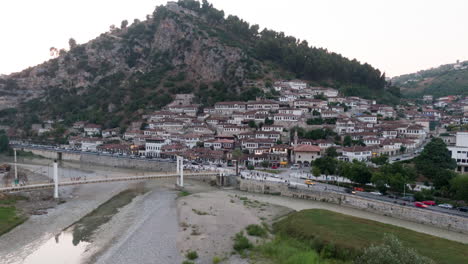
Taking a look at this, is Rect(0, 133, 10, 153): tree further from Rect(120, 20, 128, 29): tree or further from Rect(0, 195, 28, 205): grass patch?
Rect(120, 20, 128, 29): tree

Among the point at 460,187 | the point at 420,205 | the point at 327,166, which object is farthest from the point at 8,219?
the point at 460,187

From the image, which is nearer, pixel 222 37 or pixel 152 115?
pixel 152 115

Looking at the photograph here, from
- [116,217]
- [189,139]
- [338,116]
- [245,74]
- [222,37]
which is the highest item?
[222,37]

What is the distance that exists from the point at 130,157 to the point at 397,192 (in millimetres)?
40510

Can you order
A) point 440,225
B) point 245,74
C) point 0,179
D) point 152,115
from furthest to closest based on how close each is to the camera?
point 245,74, point 152,115, point 0,179, point 440,225

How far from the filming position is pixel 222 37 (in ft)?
327

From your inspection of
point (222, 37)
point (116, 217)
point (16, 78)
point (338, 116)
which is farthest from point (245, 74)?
point (16, 78)

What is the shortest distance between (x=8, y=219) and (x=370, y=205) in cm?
2797

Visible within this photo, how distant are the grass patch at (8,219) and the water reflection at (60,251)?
13.2ft

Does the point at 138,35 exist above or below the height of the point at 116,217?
above

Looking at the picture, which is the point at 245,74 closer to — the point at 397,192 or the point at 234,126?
the point at 234,126

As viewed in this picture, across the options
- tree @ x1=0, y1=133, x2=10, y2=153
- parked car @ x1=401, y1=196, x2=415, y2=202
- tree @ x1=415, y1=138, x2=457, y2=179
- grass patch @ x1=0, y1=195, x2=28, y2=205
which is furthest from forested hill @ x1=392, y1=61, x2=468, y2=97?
tree @ x1=0, y1=133, x2=10, y2=153

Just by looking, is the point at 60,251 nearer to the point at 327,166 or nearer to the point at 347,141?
the point at 327,166

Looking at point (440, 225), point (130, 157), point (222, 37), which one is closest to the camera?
point (440, 225)
